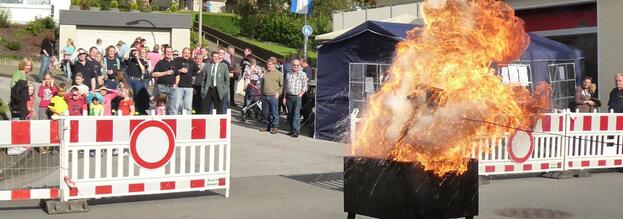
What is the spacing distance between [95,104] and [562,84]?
34.7 ft

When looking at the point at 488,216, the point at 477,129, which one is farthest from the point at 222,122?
the point at 477,129

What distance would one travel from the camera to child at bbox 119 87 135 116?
13.5m

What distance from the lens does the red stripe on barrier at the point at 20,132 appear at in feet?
28.1

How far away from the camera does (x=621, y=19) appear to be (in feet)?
62.6

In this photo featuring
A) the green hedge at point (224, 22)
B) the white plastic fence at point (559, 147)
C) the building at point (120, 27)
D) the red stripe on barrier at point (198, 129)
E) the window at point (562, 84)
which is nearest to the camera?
the red stripe on barrier at point (198, 129)

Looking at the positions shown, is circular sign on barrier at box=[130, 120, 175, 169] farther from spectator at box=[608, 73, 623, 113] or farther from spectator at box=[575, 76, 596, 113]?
spectator at box=[575, 76, 596, 113]

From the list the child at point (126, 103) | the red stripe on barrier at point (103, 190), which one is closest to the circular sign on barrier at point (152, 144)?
the red stripe on barrier at point (103, 190)

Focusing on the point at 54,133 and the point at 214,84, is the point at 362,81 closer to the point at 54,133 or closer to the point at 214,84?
the point at 214,84

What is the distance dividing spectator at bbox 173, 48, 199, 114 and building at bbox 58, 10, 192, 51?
51.2 feet

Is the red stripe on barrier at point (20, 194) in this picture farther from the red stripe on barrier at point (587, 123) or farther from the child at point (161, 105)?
the red stripe on barrier at point (587, 123)

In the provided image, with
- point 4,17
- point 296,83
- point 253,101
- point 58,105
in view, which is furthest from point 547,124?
point 4,17

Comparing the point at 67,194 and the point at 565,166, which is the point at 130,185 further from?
the point at 565,166

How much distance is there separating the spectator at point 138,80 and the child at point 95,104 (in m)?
2.66

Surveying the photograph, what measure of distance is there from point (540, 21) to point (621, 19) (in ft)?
10.6
